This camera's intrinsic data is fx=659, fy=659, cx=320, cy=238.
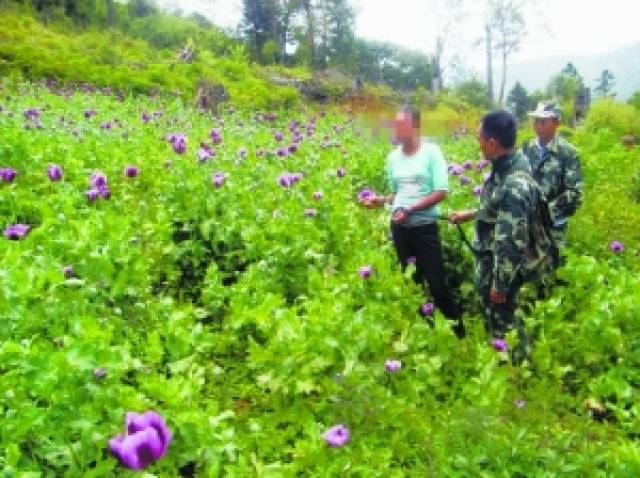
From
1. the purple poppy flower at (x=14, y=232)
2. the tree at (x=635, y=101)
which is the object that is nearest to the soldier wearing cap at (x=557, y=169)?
the purple poppy flower at (x=14, y=232)

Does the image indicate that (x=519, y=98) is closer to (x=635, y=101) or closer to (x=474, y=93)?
(x=474, y=93)

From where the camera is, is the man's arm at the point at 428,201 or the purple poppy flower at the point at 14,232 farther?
the man's arm at the point at 428,201

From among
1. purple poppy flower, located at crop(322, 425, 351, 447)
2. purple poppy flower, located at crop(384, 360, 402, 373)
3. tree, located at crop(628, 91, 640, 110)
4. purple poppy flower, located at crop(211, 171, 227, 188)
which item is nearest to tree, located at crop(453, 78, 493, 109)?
tree, located at crop(628, 91, 640, 110)

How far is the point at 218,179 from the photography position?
4.98m

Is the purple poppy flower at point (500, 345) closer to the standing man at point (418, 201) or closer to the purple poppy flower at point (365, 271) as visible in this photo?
the standing man at point (418, 201)

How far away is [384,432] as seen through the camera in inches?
114

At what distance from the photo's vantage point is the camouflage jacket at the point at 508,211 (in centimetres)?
345

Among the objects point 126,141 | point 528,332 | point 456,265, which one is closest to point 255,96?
point 126,141

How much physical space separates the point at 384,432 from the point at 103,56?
19.8m

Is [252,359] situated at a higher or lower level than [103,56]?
lower

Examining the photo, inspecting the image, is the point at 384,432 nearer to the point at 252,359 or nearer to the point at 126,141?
the point at 252,359

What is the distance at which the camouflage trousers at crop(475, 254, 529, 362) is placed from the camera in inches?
150

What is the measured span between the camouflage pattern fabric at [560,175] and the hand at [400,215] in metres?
1.30

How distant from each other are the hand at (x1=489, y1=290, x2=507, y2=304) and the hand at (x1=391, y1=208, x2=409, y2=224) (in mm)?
727
